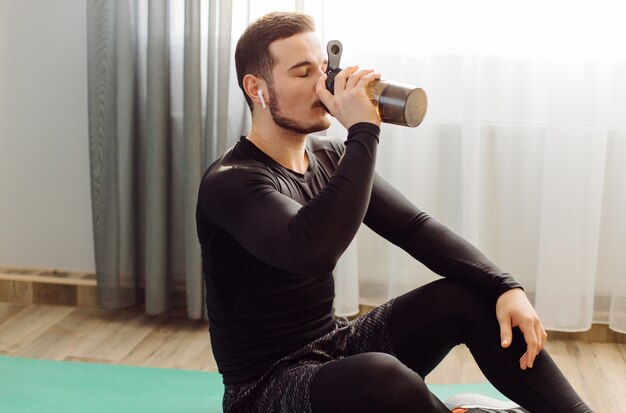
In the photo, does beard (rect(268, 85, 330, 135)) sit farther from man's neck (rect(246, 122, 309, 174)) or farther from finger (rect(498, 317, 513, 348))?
finger (rect(498, 317, 513, 348))

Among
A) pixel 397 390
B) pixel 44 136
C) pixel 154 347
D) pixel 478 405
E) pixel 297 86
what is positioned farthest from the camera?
pixel 44 136

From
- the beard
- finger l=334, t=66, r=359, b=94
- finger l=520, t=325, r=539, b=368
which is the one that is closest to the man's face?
the beard

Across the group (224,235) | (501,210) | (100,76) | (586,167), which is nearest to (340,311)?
(501,210)

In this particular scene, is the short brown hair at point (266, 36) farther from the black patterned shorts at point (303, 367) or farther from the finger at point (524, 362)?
the finger at point (524, 362)

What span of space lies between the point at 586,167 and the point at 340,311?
839mm

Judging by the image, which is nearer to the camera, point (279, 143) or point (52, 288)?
point (279, 143)

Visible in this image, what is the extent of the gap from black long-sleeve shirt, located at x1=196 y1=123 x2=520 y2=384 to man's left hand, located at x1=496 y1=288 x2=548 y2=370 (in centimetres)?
6

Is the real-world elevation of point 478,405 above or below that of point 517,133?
below

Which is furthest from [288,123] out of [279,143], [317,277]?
[317,277]

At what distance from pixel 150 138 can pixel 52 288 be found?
0.66 meters

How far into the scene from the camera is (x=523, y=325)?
1.55 m

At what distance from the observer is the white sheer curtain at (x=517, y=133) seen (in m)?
2.54

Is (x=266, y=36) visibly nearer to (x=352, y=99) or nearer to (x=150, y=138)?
(x=352, y=99)

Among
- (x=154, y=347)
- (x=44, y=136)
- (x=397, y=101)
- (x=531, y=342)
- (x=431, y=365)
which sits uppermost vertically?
(x=397, y=101)
